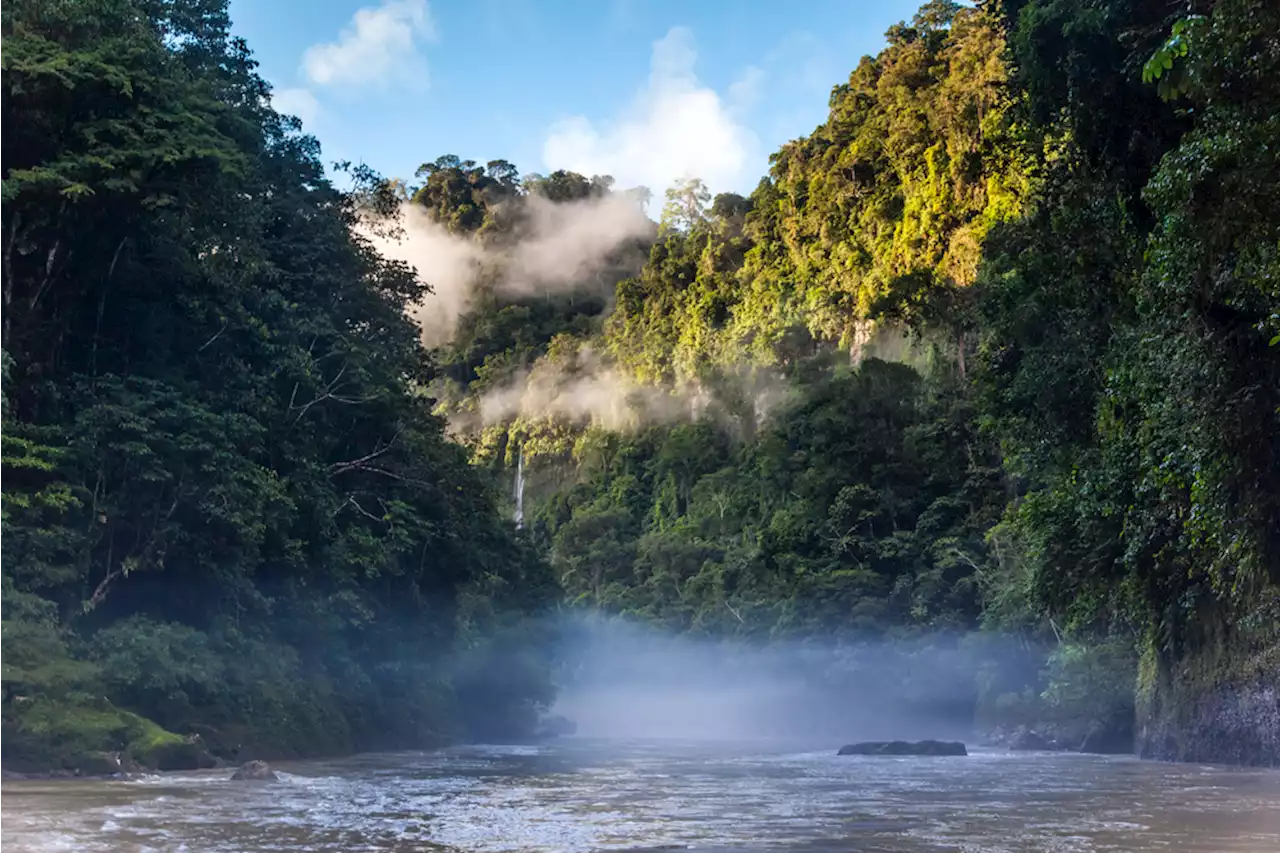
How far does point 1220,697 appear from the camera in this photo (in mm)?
20406

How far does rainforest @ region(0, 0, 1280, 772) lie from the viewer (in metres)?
12.6

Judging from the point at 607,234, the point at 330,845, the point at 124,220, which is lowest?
the point at 330,845

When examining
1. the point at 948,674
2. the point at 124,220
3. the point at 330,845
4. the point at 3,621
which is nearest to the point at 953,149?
the point at 948,674

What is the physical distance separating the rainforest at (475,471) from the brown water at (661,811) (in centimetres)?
244

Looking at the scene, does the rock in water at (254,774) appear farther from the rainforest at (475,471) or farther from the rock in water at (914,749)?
the rock in water at (914,749)

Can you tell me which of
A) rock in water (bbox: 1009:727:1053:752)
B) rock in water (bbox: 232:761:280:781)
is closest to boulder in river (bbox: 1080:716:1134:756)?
rock in water (bbox: 1009:727:1053:752)

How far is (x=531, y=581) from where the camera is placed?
4569cm

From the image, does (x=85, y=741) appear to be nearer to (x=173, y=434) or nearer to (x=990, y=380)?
(x=173, y=434)

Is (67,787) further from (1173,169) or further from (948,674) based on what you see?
(948,674)

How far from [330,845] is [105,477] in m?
13.2

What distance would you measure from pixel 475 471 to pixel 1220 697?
2357 centimetres

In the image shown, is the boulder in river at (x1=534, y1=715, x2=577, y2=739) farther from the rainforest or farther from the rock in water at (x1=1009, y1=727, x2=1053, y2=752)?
the rock in water at (x1=1009, y1=727, x2=1053, y2=752)

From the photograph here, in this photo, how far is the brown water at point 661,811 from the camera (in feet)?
30.6

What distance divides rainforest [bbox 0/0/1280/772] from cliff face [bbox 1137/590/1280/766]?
3.2 inches
